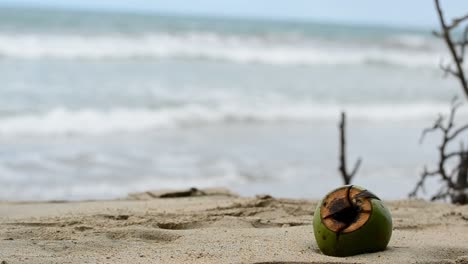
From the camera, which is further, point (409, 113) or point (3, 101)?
point (409, 113)

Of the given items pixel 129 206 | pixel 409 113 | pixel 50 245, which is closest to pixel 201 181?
pixel 129 206

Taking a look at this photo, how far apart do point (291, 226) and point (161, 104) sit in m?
7.25

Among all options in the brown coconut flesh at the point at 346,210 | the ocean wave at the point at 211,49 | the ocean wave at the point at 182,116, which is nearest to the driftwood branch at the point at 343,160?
the brown coconut flesh at the point at 346,210

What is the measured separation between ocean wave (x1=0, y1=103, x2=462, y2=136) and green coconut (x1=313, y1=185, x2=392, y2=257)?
5972 mm

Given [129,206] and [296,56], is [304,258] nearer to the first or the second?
[129,206]

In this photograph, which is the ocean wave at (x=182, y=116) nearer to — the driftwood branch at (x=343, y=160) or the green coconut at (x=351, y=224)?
the driftwood branch at (x=343, y=160)

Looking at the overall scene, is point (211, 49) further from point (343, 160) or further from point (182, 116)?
point (343, 160)

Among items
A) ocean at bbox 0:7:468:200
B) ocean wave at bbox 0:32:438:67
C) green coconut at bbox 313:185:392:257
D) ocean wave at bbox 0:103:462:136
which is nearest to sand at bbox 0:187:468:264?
green coconut at bbox 313:185:392:257

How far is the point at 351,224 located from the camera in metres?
2.48

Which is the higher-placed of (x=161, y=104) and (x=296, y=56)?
(x=296, y=56)

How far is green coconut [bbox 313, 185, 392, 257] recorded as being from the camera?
2477 mm

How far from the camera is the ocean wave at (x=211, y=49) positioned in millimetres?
18141

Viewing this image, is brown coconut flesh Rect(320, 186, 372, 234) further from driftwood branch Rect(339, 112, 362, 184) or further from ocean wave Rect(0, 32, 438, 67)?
ocean wave Rect(0, 32, 438, 67)

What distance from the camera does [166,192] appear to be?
4.22 meters
